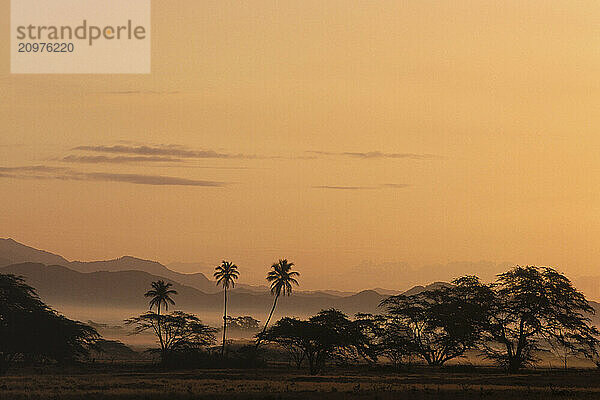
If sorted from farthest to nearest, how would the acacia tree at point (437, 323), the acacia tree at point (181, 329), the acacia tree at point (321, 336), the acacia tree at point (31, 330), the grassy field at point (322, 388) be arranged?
the acacia tree at point (181, 329), the acacia tree at point (31, 330), the acacia tree at point (437, 323), the acacia tree at point (321, 336), the grassy field at point (322, 388)

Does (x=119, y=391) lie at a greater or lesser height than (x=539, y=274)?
lesser

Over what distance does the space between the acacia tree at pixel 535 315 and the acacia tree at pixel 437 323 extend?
10.1 feet

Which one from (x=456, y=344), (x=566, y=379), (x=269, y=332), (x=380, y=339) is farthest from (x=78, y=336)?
(x=566, y=379)

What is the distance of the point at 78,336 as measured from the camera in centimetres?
14925

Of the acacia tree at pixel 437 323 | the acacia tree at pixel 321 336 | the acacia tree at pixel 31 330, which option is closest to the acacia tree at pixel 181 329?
the acacia tree at pixel 31 330

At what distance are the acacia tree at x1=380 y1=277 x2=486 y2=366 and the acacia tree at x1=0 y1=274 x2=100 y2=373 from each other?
49872mm

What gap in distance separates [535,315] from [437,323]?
15280 mm

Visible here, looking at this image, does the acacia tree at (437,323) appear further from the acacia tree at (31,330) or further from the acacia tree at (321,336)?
the acacia tree at (31,330)

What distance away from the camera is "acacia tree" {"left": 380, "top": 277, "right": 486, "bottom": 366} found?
5408 inches

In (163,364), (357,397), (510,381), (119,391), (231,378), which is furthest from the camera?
(163,364)

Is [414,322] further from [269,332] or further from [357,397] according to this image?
[357,397]

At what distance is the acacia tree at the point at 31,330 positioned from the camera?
141 metres

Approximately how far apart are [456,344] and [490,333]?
17.5 feet

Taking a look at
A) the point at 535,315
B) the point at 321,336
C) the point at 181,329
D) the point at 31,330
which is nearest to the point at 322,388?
the point at 321,336
